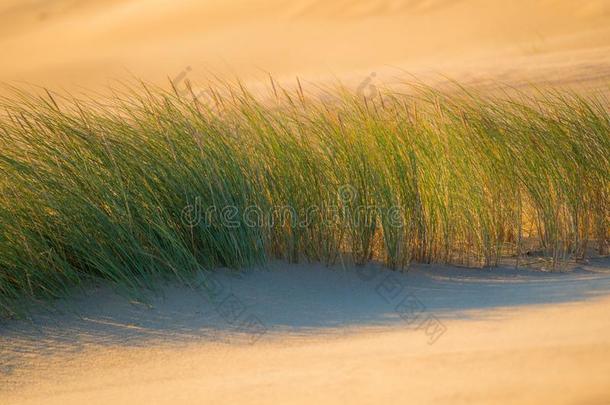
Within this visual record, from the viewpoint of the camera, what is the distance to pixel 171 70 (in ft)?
76.8

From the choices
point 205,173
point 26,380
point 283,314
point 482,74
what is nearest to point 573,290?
point 283,314

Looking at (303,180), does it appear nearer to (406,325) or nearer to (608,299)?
(406,325)

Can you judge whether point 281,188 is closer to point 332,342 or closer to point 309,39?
point 332,342

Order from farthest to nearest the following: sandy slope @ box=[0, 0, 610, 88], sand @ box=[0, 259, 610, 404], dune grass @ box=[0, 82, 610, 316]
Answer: sandy slope @ box=[0, 0, 610, 88] → dune grass @ box=[0, 82, 610, 316] → sand @ box=[0, 259, 610, 404]

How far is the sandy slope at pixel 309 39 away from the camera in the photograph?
19.3 meters

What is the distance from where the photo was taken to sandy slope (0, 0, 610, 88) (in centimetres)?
1927

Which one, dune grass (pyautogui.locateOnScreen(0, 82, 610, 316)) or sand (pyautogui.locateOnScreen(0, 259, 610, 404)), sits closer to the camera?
sand (pyautogui.locateOnScreen(0, 259, 610, 404))

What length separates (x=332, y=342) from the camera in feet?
12.7

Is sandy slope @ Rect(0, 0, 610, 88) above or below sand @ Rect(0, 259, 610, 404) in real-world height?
above

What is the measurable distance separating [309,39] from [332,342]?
897 inches

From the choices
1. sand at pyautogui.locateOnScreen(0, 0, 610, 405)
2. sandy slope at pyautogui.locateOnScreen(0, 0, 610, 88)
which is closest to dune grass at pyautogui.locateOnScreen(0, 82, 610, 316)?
sand at pyautogui.locateOnScreen(0, 0, 610, 405)

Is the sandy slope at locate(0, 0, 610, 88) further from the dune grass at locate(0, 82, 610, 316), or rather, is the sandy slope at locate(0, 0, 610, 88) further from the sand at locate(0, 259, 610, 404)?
the sand at locate(0, 259, 610, 404)

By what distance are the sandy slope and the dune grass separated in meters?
9.97

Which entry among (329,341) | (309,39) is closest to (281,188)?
(329,341)
